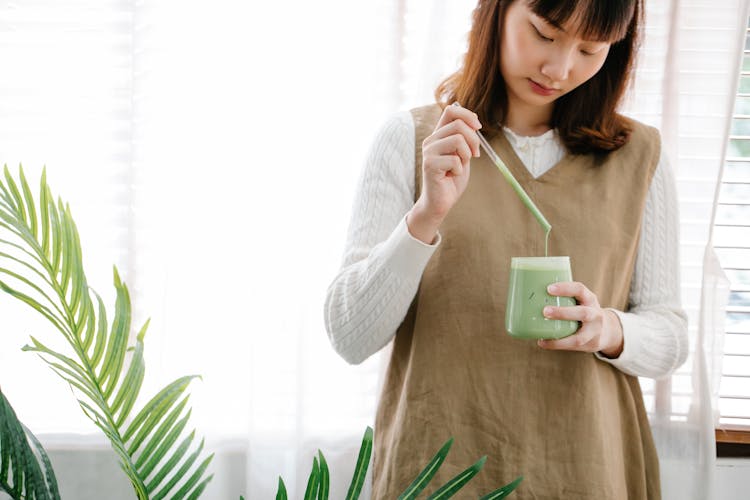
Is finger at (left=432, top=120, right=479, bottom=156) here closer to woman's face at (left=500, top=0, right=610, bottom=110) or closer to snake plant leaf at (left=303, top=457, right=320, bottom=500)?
woman's face at (left=500, top=0, right=610, bottom=110)

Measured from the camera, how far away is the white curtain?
5.71ft

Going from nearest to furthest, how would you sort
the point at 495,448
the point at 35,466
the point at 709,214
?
the point at 35,466, the point at 495,448, the point at 709,214

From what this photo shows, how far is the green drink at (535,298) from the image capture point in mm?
1020

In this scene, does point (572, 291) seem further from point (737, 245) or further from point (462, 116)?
point (737, 245)

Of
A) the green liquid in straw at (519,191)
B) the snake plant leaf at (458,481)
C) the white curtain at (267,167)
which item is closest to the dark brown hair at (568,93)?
the green liquid in straw at (519,191)

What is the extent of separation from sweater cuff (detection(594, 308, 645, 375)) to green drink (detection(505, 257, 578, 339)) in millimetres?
139

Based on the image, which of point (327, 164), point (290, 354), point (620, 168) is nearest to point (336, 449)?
point (290, 354)

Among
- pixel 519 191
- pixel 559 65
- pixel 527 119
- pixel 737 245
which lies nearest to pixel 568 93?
pixel 527 119

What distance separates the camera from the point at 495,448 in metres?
1.15

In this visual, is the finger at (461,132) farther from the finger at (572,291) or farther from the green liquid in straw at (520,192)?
the finger at (572,291)

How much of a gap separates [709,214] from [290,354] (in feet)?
3.68

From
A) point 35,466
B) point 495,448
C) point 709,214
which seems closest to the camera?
point 35,466

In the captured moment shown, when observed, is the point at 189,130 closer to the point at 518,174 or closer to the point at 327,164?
the point at 327,164

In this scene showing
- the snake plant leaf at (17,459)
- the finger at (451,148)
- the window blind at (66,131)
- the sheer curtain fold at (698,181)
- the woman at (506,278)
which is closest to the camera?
the snake plant leaf at (17,459)
